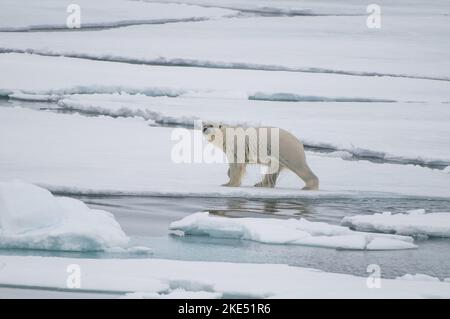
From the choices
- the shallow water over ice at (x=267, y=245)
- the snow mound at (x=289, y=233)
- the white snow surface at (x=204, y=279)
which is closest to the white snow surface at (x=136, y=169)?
the shallow water over ice at (x=267, y=245)

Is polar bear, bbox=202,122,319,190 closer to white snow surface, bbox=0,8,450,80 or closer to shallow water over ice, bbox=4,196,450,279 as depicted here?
shallow water over ice, bbox=4,196,450,279

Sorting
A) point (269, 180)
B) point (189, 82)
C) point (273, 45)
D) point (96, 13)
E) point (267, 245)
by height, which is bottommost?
point (267, 245)

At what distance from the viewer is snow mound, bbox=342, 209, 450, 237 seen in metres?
6.51

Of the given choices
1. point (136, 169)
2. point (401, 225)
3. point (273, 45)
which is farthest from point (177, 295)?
point (273, 45)

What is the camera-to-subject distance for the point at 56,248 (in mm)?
5812

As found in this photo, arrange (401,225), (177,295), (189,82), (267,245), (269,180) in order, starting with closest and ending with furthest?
(177,295), (267,245), (401,225), (269,180), (189,82)

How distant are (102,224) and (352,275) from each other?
1399 millimetres

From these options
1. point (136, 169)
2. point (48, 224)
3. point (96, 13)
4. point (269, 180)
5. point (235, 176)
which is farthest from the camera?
point (96, 13)

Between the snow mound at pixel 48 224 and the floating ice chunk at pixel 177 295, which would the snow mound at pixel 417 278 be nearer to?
the floating ice chunk at pixel 177 295

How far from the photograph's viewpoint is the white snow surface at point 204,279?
5.05m

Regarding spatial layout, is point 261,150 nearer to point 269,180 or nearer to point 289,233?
point 269,180

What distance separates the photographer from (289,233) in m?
6.19

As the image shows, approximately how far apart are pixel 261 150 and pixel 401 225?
160 centimetres

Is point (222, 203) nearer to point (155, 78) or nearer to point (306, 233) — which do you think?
point (306, 233)
